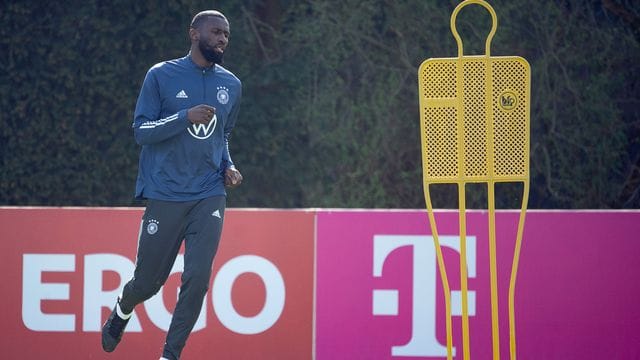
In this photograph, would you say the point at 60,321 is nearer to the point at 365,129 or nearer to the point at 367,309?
the point at 367,309

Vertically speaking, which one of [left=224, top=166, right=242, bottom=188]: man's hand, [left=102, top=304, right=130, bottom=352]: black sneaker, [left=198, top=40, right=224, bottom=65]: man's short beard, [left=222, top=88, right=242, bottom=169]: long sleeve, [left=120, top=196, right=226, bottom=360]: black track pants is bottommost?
[left=102, top=304, right=130, bottom=352]: black sneaker

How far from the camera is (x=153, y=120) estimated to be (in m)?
5.96

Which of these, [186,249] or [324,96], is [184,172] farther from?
[324,96]

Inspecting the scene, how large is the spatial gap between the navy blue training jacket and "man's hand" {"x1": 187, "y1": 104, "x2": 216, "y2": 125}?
0.19 m

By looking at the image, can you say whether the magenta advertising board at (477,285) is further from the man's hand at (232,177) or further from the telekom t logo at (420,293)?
the man's hand at (232,177)

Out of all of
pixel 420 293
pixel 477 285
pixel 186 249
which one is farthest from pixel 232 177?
pixel 477 285

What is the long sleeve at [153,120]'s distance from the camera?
5.82m

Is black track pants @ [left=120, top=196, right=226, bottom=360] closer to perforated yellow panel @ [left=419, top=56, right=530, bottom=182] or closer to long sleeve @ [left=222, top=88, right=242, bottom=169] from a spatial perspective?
long sleeve @ [left=222, top=88, right=242, bottom=169]

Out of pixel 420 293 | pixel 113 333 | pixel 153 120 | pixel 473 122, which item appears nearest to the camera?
pixel 473 122

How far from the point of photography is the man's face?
19.7 ft

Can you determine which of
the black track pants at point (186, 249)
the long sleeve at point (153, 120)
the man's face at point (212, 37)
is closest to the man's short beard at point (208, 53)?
the man's face at point (212, 37)

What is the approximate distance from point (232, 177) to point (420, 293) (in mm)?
2057

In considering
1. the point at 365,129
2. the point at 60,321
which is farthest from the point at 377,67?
the point at 60,321

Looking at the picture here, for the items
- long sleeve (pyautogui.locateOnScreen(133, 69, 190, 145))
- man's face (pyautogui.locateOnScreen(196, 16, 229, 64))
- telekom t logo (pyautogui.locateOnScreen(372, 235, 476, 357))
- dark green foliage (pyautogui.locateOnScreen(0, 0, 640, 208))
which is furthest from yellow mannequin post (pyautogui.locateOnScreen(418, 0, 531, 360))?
dark green foliage (pyautogui.locateOnScreen(0, 0, 640, 208))
